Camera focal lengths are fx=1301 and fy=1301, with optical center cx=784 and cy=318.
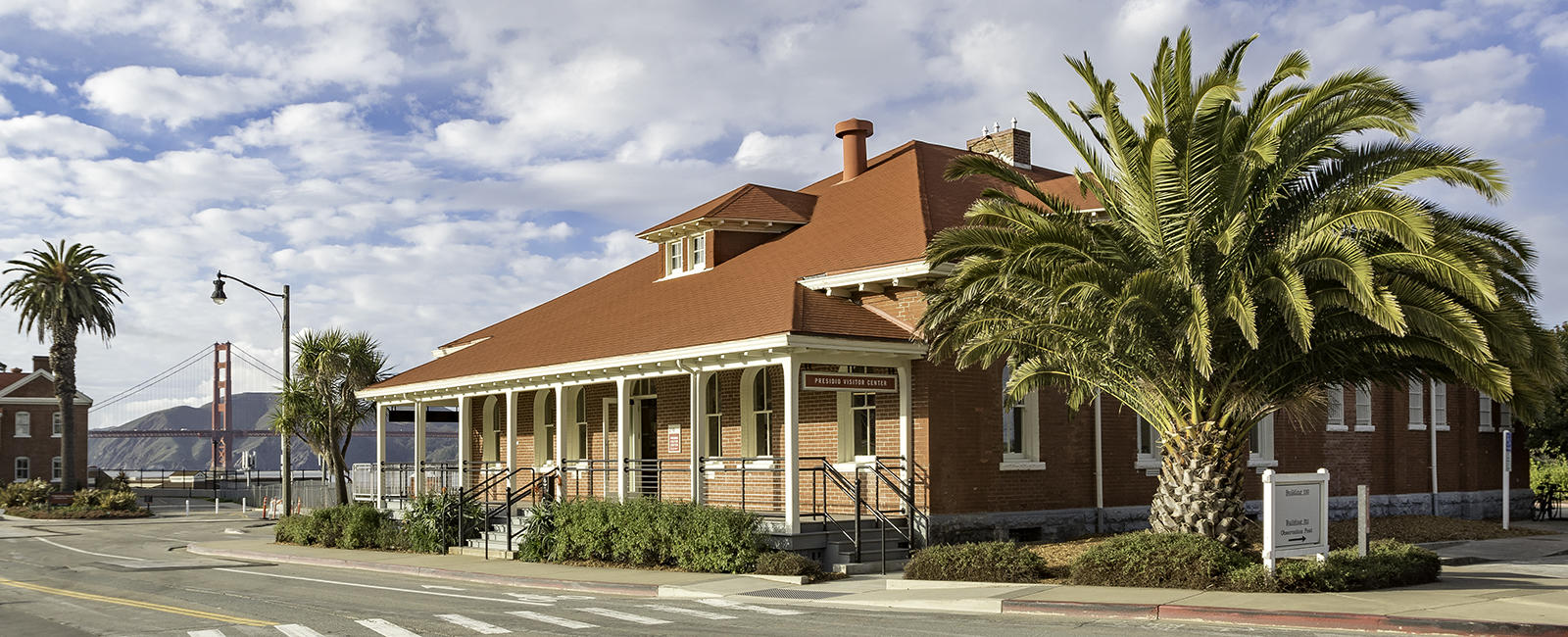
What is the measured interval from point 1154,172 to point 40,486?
55.7 meters

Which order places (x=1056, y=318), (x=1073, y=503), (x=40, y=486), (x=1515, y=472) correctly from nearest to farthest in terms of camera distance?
1. (x=1056, y=318)
2. (x=1073, y=503)
3. (x=1515, y=472)
4. (x=40, y=486)

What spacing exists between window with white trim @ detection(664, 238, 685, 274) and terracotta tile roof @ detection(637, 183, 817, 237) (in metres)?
0.58

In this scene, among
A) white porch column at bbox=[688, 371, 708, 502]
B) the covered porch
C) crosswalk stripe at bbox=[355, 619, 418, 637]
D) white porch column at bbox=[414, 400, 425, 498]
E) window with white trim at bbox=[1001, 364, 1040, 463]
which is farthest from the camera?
white porch column at bbox=[414, 400, 425, 498]

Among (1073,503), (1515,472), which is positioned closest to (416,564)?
(1073,503)

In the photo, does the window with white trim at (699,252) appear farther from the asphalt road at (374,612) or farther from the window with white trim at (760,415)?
the asphalt road at (374,612)

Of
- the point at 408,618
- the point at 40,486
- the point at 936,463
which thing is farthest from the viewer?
the point at 40,486

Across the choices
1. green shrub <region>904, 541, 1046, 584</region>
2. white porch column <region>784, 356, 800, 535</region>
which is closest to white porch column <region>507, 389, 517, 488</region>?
white porch column <region>784, 356, 800, 535</region>

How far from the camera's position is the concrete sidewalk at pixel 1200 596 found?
12.8 meters

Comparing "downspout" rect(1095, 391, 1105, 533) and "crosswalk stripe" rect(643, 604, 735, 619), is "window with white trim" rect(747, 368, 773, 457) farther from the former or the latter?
"crosswalk stripe" rect(643, 604, 735, 619)

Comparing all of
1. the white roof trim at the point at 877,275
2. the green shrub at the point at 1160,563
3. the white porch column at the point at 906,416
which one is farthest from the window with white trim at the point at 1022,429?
the green shrub at the point at 1160,563

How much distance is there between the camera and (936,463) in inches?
840

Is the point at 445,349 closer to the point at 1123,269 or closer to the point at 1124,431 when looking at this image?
the point at 1124,431

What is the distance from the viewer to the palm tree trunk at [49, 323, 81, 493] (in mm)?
62812

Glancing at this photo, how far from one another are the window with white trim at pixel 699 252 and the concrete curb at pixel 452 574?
9.46m
